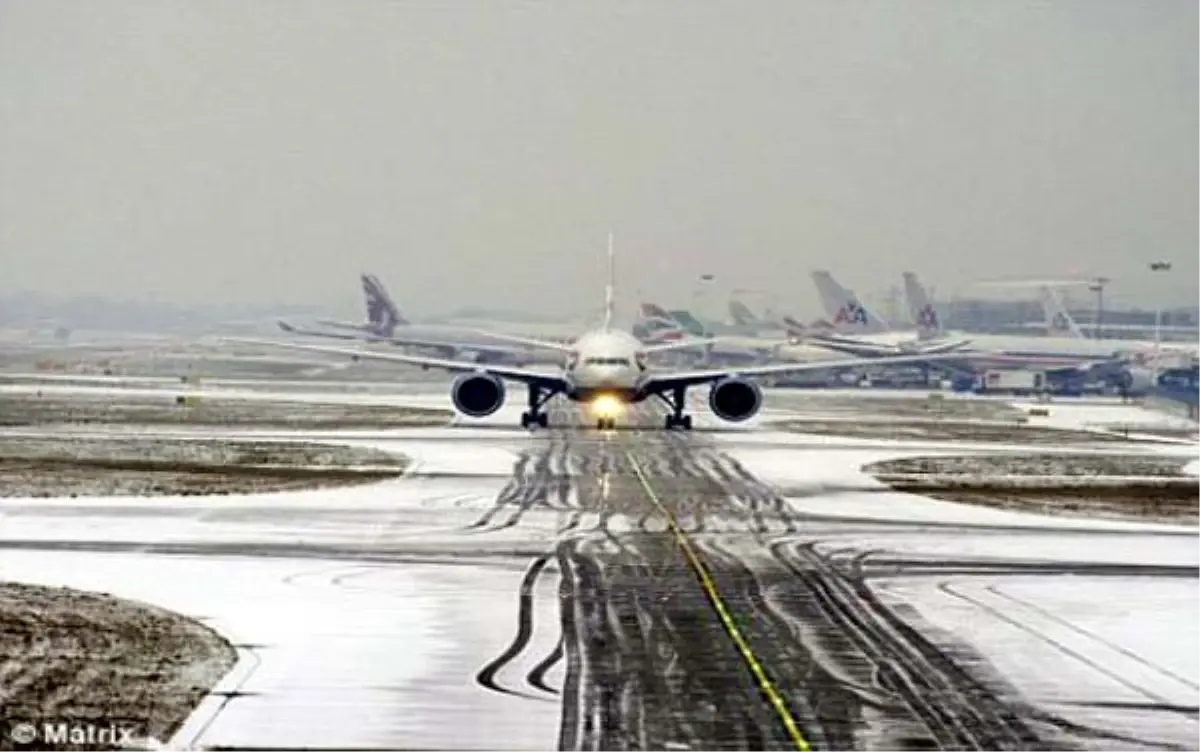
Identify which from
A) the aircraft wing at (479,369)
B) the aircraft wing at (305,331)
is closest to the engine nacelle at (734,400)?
the aircraft wing at (479,369)

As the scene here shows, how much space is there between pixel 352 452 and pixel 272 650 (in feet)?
119

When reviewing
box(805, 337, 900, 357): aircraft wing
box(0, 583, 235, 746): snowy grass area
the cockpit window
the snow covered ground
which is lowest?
box(805, 337, 900, 357): aircraft wing

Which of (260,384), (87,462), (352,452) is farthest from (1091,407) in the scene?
(87,462)

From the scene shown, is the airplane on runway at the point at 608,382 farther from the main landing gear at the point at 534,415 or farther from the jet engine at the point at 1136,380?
the jet engine at the point at 1136,380

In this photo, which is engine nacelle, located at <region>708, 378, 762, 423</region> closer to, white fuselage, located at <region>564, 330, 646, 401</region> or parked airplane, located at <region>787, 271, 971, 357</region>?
white fuselage, located at <region>564, 330, 646, 401</region>

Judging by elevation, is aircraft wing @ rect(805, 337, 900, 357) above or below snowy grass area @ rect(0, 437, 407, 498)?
below

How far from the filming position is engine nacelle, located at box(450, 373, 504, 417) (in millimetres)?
75062

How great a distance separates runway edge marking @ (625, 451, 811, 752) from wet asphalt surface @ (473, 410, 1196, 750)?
3.0 inches

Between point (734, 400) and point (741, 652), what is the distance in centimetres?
5075

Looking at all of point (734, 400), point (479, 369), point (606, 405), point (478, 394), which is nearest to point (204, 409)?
point (479, 369)

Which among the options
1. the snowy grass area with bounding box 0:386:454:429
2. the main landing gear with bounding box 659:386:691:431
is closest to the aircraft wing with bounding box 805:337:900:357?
the snowy grass area with bounding box 0:386:454:429

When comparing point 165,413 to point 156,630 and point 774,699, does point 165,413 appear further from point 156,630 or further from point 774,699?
point 774,699

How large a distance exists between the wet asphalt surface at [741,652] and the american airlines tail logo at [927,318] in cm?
15226

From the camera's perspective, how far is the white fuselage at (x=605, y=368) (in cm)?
7444
